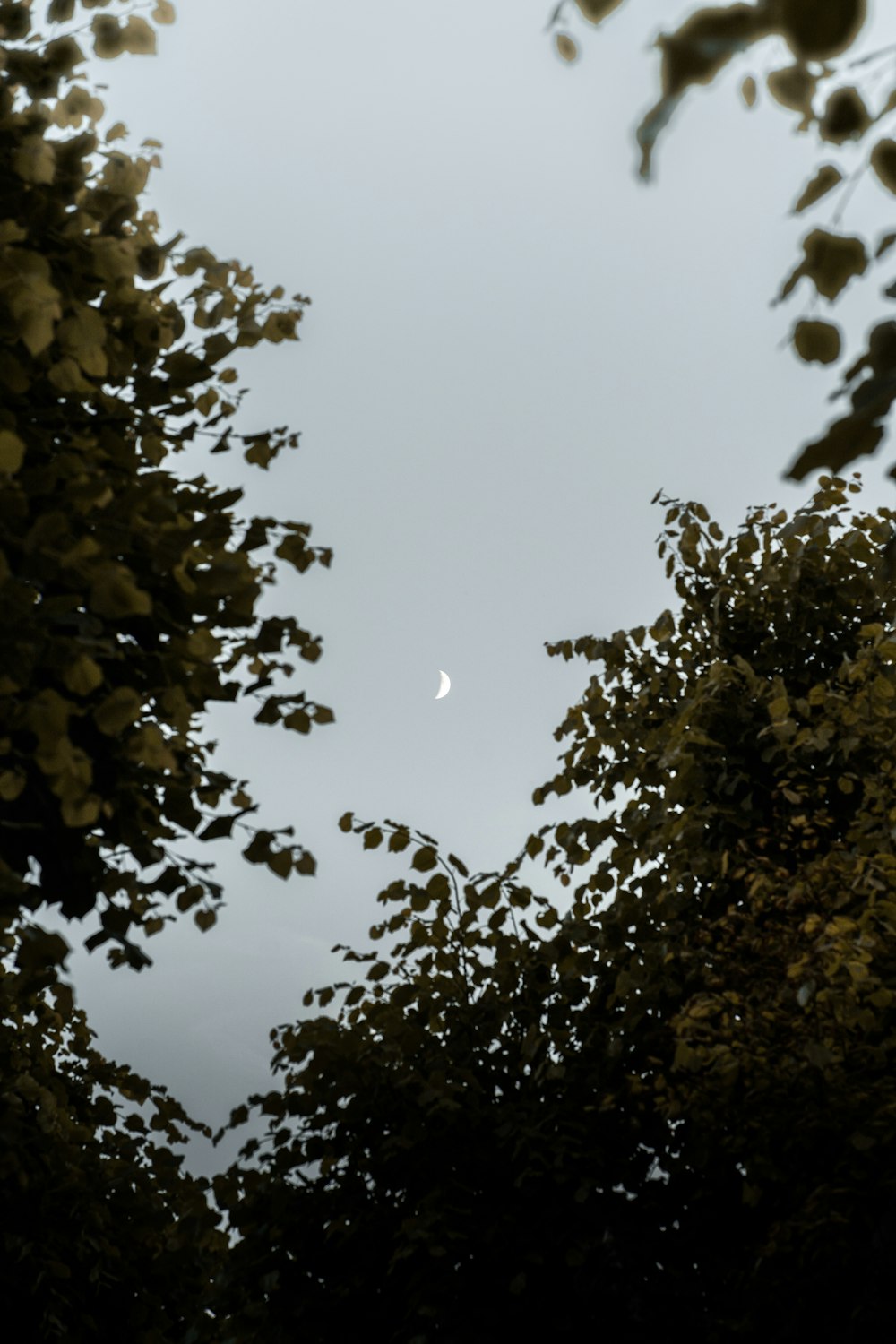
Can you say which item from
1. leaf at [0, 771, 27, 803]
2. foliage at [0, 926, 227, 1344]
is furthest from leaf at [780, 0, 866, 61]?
foliage at [0, 926, 227, 1344]

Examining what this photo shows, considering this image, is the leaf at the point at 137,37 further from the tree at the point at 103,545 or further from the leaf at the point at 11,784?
the leaf at the point at 11,784

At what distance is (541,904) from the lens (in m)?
7.81

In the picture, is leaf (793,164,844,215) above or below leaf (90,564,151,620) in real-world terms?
below

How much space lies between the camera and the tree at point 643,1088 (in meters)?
6.21

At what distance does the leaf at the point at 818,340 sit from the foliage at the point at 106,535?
1.88 meters

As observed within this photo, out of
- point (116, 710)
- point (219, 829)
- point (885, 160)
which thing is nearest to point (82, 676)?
point (116, 710)

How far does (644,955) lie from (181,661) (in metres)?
3.87

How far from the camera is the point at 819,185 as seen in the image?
285 centimetres

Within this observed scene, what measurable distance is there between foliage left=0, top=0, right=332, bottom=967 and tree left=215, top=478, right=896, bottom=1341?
258 cm

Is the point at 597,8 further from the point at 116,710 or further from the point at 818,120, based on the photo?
the point at 116,710

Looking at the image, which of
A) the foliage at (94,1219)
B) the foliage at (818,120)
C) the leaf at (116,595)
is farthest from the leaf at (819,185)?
the foliage at (94,1219)

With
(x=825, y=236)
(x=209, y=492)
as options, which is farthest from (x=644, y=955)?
(x=825, y=236)

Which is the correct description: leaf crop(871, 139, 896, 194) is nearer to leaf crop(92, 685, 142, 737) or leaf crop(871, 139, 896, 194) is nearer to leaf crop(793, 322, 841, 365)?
leaf crop(793, 322, 841, 365)

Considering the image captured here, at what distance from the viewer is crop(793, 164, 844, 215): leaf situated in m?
2.83
